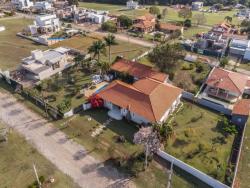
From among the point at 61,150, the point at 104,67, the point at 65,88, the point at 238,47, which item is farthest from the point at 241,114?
the point at 238,47

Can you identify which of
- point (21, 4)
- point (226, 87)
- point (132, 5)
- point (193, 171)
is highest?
point (132, 5)

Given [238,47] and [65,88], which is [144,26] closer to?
[238,47]

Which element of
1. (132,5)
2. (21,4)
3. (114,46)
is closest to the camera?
(114,46)

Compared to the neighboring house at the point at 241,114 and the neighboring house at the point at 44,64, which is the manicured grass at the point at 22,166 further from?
the neighboring house at the point at 241,114

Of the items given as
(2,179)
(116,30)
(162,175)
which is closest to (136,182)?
(162,175)

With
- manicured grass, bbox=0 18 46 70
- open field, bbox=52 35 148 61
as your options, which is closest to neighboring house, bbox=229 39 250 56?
open field, bbox=52 35 148 61

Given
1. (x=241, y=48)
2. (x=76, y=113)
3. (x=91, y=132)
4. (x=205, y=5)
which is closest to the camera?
(x=91, y=132)

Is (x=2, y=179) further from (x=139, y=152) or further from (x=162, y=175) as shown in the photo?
(x=162, y=175)
